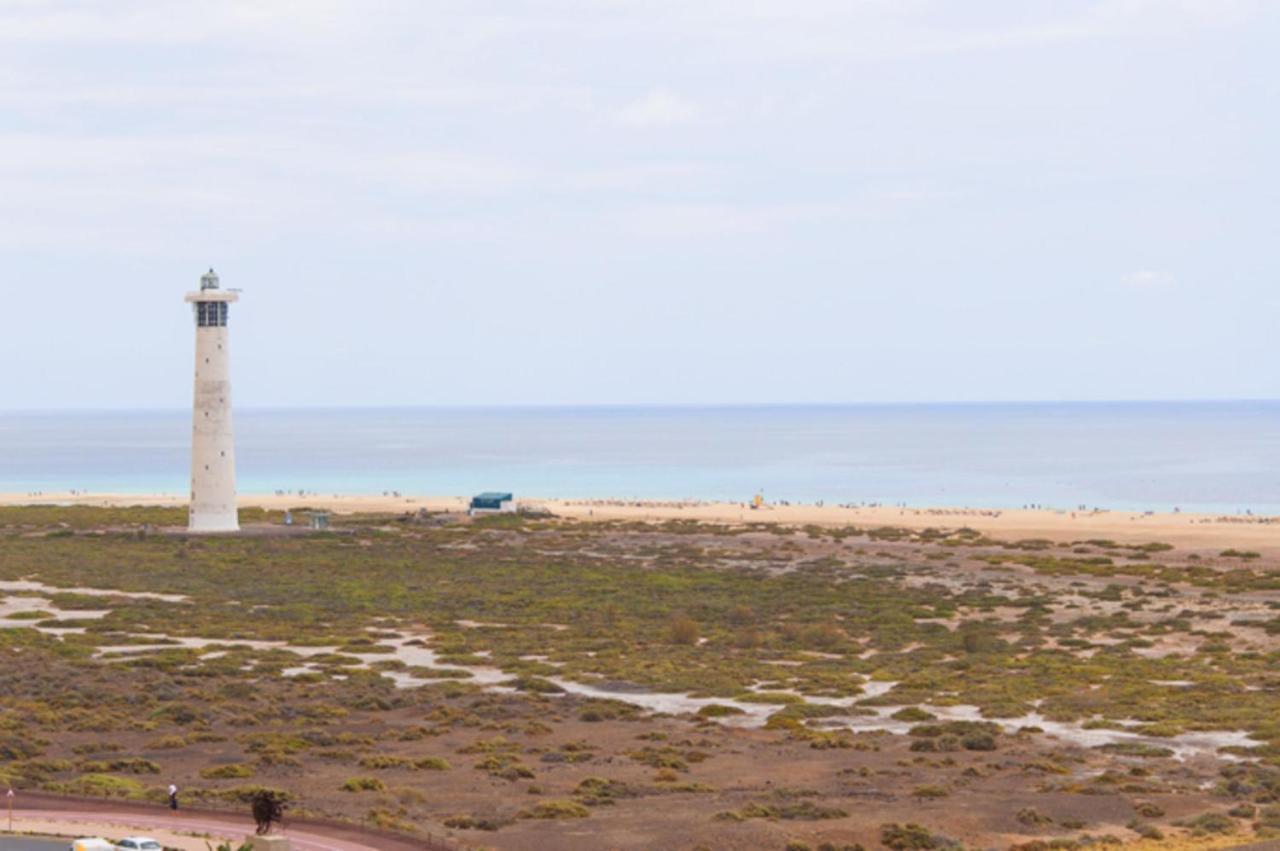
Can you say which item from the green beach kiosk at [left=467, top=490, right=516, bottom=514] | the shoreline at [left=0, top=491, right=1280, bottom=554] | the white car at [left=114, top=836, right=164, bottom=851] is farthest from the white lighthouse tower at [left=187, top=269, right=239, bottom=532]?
the white car at [left=114, top=836, right=164, bottom=851]

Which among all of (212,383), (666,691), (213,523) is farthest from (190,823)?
(213,523)

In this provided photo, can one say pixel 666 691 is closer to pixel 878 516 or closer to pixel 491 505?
pixel 491 505

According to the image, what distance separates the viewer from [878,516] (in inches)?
4336

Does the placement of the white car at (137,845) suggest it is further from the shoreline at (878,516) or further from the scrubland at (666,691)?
the shoreline at (878,516)

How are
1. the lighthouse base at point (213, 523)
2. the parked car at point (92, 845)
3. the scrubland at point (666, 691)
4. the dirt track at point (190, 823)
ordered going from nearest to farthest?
the parked car at point (92, 845), the dirt track at point (190, 823), the scrubland at point (666, 691), the lighthouse base at point (213, 523)

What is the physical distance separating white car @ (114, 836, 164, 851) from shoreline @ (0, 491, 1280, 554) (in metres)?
67.1

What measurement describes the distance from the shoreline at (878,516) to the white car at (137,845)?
220 ft

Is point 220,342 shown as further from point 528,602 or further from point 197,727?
point 197,727

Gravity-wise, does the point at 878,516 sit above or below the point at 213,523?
below

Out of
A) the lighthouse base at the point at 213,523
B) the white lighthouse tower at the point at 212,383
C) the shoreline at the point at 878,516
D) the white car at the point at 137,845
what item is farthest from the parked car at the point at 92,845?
the shoreline at the point at 878,516

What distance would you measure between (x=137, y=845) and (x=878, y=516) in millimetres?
88988

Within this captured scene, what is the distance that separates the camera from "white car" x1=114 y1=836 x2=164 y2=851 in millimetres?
24119

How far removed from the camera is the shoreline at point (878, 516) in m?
91.2

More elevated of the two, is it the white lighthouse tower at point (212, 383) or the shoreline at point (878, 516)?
the white lighthouse tower at point (212, 383)
